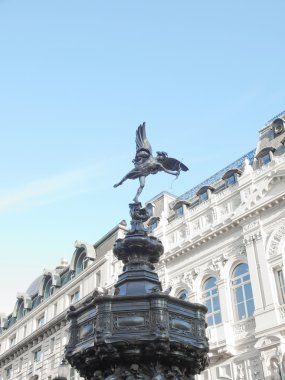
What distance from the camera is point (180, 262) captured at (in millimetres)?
32438

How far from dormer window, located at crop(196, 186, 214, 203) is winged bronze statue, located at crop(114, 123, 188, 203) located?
22.8 m

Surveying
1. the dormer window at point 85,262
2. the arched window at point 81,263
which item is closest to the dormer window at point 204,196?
the dormer window at point 85,262

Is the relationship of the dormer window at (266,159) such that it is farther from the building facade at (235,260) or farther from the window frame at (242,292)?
the window frame at (242,292)

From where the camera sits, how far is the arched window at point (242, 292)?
27.4m

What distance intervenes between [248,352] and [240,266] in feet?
15.8

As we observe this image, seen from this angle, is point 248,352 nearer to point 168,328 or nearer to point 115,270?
point 115,270

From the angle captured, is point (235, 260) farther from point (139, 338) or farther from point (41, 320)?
point (41, 320)

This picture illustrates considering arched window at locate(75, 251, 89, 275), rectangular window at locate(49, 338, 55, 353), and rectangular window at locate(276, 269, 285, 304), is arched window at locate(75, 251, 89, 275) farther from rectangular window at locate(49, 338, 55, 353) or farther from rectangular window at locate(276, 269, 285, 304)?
rectangular window at locate(276, 269, 285, 304)

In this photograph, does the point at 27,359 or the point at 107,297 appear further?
the point at 27,359

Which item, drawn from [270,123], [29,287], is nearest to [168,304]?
[270,123]

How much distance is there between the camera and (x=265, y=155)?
3111cm

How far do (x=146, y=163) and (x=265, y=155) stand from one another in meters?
21.6

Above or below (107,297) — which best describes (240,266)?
above

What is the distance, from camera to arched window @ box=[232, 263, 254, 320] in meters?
27.4
